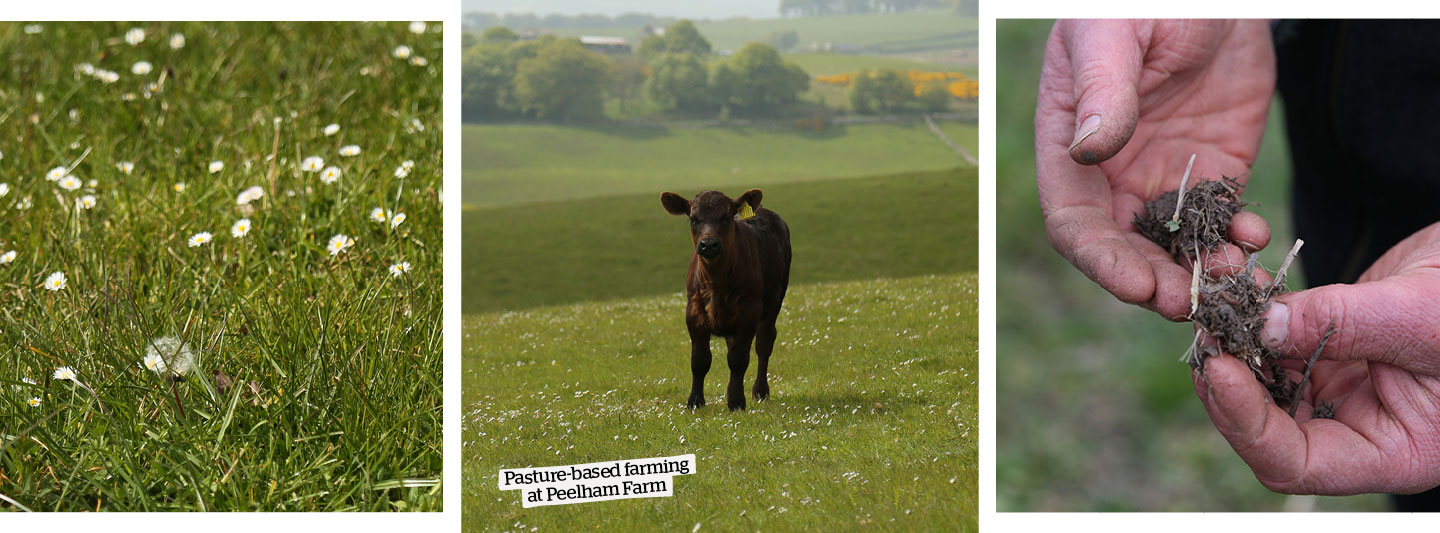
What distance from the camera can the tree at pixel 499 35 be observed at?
2389 mm

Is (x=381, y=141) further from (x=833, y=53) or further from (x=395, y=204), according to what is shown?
(x=833, y=53)

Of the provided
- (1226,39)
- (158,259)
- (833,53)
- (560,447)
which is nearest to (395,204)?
(158,259)

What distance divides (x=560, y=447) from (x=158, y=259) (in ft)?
5.52

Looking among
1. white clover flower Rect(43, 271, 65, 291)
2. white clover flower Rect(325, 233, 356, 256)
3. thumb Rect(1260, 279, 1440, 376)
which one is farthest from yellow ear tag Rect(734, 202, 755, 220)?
white clover flower Rect(43, 271, 65, 291)

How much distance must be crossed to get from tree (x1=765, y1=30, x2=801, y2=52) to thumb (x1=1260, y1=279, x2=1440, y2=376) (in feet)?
4.13

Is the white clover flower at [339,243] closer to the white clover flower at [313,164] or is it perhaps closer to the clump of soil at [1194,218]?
the white clover flower at [313,164]

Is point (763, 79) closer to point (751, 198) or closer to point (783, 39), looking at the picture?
point (783, 39)

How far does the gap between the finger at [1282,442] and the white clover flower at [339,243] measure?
228 cm

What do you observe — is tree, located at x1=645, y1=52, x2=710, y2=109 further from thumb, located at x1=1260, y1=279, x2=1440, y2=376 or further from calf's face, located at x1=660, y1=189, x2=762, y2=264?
thumb, located at x1=1260, y1=279, x2=1440, y2=376

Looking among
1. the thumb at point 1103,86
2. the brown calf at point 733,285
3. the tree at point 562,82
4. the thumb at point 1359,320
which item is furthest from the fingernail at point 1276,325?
the tree at point 562,82

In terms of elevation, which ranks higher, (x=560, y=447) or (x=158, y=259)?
(x=158, y=259)

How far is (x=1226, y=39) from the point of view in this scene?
8.60 ft

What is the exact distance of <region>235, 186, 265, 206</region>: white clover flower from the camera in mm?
3229

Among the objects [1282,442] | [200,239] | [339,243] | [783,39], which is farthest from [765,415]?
[200,239]
